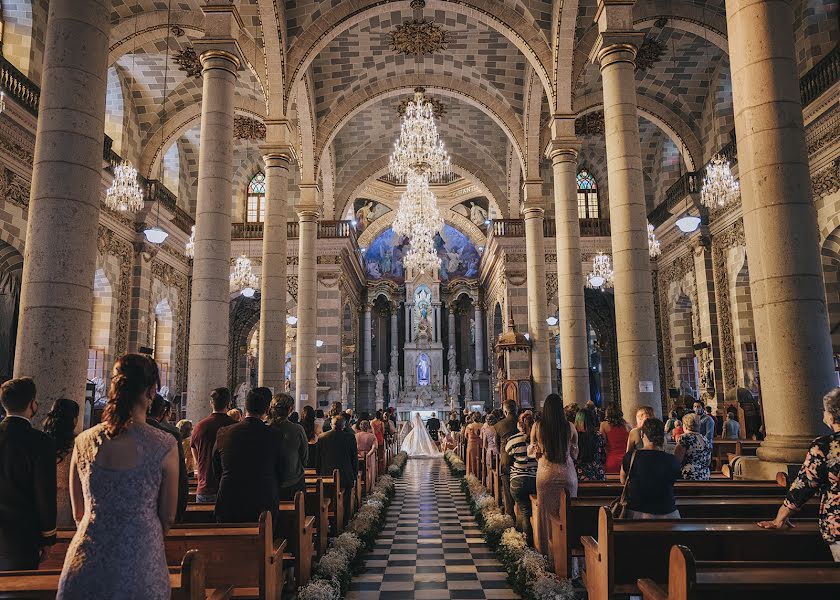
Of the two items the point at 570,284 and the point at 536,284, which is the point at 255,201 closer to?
the point at 536,284

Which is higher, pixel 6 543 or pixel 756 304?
pixel 756 304

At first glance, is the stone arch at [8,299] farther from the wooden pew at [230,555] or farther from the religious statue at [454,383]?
the religious statue at [454,383]

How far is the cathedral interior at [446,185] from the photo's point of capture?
5.43m

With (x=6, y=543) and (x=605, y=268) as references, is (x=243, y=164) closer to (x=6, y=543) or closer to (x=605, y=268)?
(x=605, y=268)

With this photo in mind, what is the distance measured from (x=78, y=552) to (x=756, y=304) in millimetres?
5368

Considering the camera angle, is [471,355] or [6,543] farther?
[471,355]

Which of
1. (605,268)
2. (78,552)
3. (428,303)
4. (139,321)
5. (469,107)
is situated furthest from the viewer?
(428,303)

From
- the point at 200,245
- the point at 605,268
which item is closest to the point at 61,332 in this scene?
the point at 200,245

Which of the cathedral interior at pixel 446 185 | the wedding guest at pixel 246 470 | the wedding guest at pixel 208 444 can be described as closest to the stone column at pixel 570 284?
the cathedral interior at pixel 446 185

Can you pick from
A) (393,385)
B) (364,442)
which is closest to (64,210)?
(364,442)

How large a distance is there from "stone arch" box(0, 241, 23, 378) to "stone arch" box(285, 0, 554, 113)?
6946 mm

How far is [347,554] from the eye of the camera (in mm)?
6574

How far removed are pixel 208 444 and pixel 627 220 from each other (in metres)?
6.86

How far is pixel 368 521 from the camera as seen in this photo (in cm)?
842
